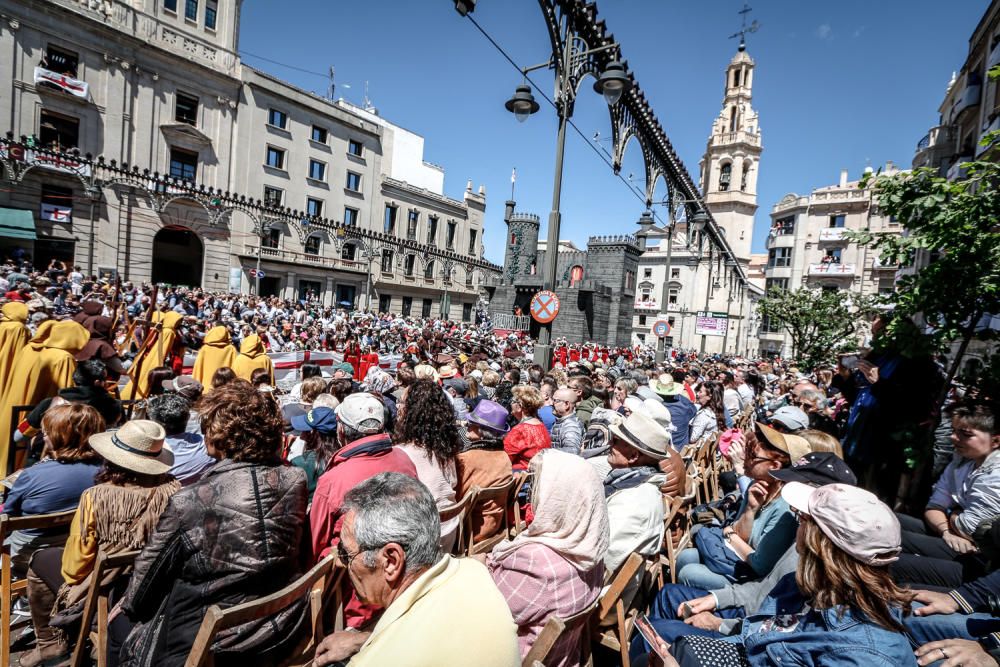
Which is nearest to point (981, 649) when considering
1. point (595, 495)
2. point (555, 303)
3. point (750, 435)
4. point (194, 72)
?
point (750, 435)

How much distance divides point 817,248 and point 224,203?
48013 millimetres

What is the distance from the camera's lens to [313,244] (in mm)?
31609

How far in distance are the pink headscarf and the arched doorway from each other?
1188 inches

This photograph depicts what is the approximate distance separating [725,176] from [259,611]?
62.5 meters

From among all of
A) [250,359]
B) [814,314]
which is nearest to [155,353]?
[250,359]

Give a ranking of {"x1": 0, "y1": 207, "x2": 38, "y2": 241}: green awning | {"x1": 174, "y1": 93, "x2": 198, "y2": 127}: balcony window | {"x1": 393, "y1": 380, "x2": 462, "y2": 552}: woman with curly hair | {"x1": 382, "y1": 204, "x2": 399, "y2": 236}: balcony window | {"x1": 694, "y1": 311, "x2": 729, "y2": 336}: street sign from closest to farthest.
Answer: {"x1": 393, "y1": 380, "x2": 462, "y2": 552}: woman with curly hair → {"x1": 694, "y1": 311, "x2": 729, "y2": 336}: street sign → {"x1": 0, "y1": 207, "x2": 38, "y2": 241}: green awning → {"x1": 174, "y1": 93, "x2": 198, "y2": 127}: balcony window → {"x1": 382, "y1": 204, "x2": 399, "y2": 236}: balcony window

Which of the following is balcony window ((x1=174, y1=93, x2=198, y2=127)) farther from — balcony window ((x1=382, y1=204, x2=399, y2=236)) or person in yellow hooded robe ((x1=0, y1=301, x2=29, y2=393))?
person in yellow hooded robe ((x1=0, y1=301, x2=29, y2=393))

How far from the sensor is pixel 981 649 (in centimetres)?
205

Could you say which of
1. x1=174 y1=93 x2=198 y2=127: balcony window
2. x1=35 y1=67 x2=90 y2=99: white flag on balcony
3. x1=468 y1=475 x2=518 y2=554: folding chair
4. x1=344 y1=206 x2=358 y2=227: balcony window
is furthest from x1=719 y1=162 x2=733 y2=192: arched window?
x1=468 y1=475 x2=518 y2=554: folding chair

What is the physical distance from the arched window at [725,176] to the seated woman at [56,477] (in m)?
61.5

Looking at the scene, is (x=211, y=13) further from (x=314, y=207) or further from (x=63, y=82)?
(x=314, y=207)

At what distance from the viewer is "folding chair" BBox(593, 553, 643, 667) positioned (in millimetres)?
2277

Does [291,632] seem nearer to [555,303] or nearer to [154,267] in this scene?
[555,303]

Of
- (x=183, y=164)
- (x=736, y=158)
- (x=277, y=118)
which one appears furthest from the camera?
(x=736, y=158)
